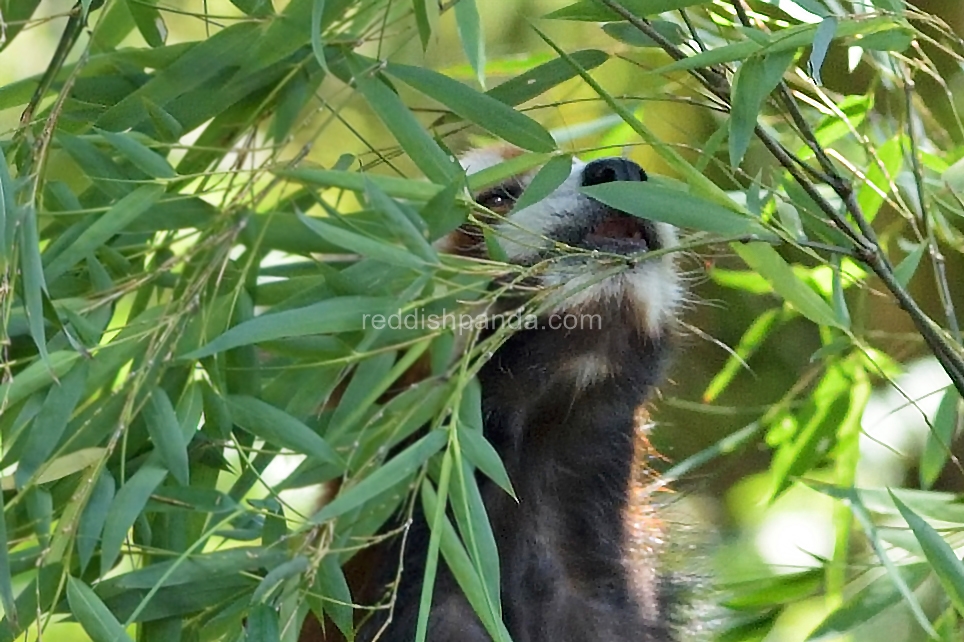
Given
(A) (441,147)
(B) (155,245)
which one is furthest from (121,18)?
(A) (441,147)

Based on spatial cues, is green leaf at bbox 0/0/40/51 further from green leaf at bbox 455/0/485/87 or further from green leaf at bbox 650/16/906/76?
green leaf at bbox 650/16/906/76

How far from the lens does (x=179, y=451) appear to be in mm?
1131

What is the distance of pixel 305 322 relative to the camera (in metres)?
1.10

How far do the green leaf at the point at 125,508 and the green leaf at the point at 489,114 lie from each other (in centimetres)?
49

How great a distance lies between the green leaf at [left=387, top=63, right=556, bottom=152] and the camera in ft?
3.56

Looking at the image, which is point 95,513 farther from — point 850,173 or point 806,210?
point 850,173

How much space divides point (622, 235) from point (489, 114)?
0.43 meters

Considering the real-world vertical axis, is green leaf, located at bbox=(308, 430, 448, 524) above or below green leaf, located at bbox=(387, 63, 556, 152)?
below

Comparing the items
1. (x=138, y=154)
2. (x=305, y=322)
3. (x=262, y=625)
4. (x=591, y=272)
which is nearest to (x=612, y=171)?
(x=591, y=272)

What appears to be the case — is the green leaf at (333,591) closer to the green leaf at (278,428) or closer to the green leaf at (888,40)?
the green leaf at (278,428)

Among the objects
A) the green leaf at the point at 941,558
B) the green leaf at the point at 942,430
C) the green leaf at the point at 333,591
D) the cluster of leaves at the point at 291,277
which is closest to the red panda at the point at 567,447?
the cluster of leaves at the point at 291,277

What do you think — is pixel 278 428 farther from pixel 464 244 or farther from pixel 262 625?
pixel 464 244

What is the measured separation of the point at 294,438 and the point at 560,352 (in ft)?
1.71

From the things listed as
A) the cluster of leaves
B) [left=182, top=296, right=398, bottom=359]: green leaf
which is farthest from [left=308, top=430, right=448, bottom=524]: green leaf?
[left=182, top=296, right=398, bottom=359]: green leaf
